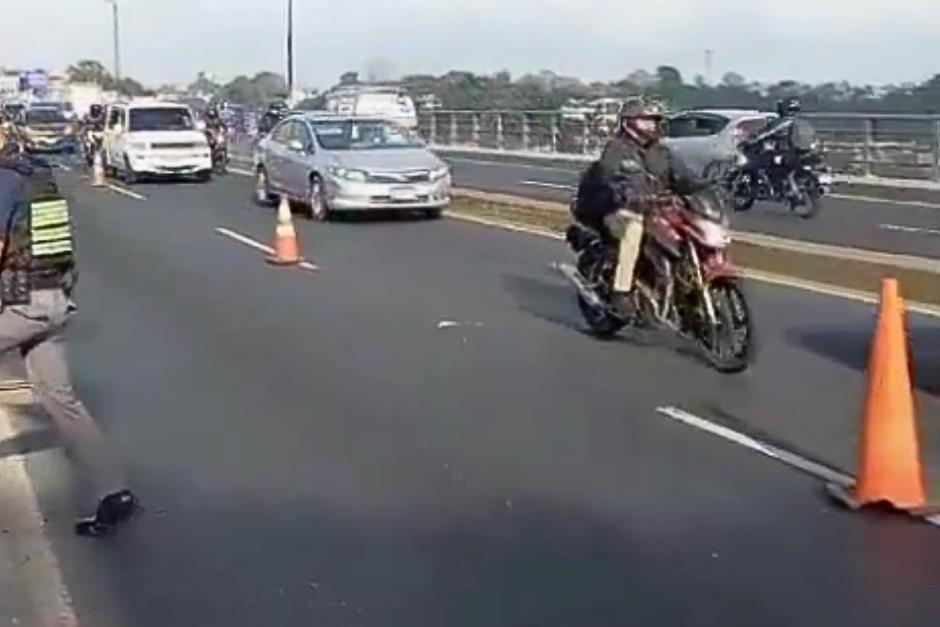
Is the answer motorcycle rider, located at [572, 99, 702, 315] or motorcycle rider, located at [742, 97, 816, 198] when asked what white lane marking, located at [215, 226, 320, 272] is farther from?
motorcycle rider, located at [742, 97, 816, 198]

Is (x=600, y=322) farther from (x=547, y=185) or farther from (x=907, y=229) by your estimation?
(x=547, y=185)

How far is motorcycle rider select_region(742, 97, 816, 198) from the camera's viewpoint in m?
27.2

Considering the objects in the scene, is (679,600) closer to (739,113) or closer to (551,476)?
(551,476)

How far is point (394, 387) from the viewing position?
11297mm

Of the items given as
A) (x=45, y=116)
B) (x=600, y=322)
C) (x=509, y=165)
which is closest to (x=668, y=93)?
(x=509, y=165)

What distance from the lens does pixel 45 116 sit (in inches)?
2336

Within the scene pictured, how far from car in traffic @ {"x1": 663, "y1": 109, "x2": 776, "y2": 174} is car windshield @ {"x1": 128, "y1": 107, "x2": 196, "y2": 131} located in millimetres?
11740

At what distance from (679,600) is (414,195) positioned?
20.5m

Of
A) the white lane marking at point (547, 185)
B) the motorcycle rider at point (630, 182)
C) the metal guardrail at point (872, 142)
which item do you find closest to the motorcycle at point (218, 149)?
the white lane marking at point (547, 185)

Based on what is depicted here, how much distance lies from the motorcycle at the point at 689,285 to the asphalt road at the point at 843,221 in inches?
318

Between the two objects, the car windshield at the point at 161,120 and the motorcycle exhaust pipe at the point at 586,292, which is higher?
the motorcycle exhaust pipe at the point at 586,292

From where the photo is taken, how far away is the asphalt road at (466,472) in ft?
21.4

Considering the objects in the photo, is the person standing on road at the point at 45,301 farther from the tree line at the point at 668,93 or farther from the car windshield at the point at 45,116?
the car windshield at the point at 45,116

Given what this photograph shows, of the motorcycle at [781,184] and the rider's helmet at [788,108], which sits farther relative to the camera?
the rider's helmet at [788,108]
